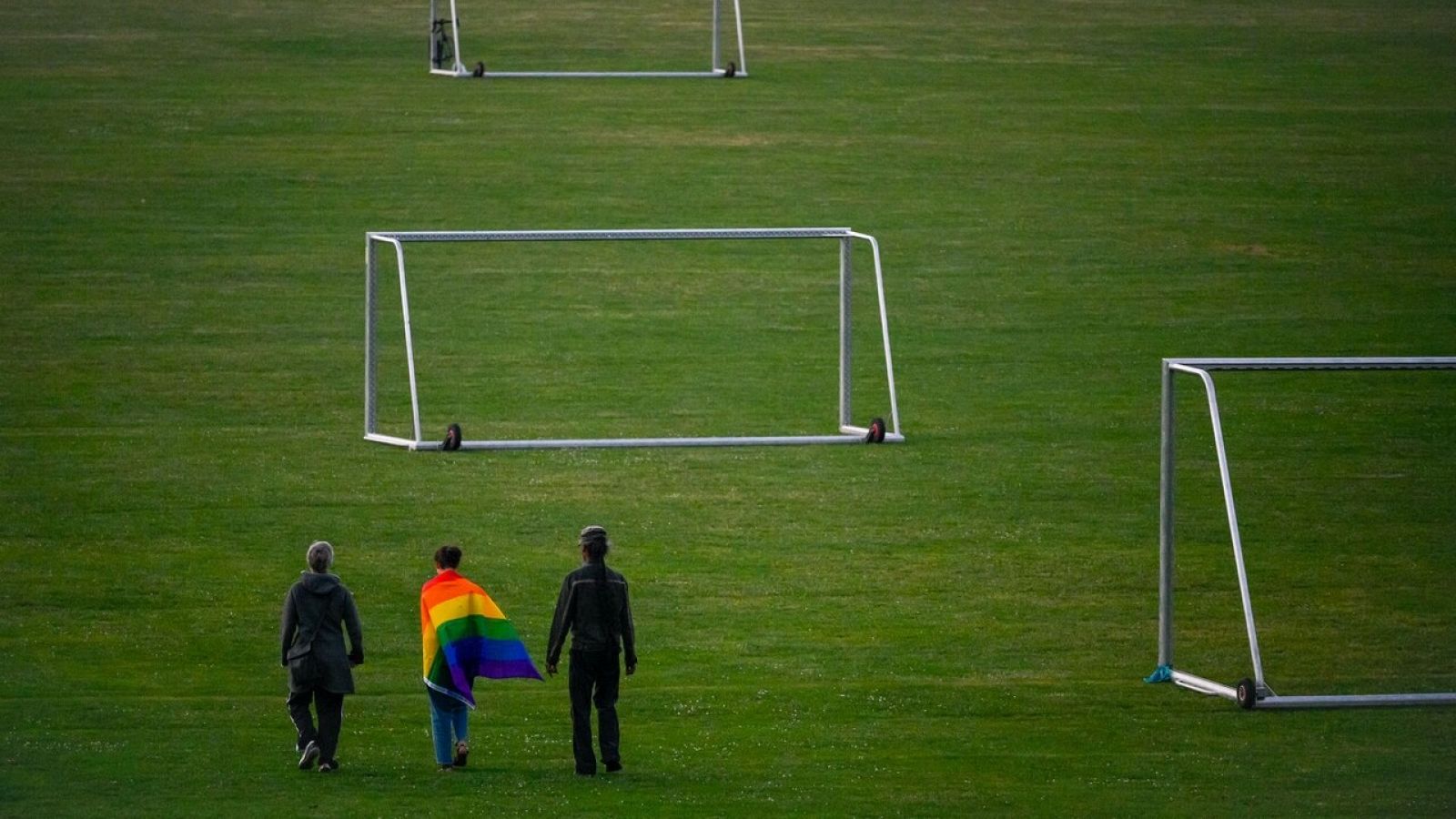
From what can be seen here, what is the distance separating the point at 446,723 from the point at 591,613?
134 cm

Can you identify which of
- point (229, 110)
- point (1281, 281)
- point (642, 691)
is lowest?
point (642, 691)

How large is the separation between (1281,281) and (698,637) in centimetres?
1806

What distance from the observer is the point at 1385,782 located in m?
15.4

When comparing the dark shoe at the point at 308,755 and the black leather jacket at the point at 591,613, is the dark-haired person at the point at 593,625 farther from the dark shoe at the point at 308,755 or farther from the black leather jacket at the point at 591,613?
the dark shoe at the point at 308,755

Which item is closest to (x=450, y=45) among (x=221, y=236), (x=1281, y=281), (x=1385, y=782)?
(x=221, y=236)

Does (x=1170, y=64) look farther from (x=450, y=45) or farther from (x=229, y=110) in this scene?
(x=229, y=110)

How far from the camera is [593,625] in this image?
14750 millimetres

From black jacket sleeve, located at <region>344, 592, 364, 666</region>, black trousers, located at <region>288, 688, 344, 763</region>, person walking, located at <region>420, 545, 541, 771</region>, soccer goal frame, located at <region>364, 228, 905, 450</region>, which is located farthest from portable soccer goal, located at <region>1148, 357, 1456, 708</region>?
soccer goal frame, located at <region>364, 228, 905, 450</region>

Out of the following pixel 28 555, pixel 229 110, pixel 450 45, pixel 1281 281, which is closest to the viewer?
pixel 28 555

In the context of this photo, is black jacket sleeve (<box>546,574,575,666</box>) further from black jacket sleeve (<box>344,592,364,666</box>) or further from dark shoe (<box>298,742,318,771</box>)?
dark shoe (<box>298,742,318,771</box>)

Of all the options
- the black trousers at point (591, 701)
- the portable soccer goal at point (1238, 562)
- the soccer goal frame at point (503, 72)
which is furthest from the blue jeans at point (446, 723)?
the soccer goal frame at point (503, 72)

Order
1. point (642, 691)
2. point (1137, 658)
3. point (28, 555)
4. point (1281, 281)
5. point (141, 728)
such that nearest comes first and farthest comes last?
point (141, 728) < point (642, 691) < point (1137, 658) < point (28, 555) < point (1281, 281)

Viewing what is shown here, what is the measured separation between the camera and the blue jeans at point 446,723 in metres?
15.1

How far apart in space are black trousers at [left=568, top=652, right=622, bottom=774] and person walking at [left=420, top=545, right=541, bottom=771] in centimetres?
39
